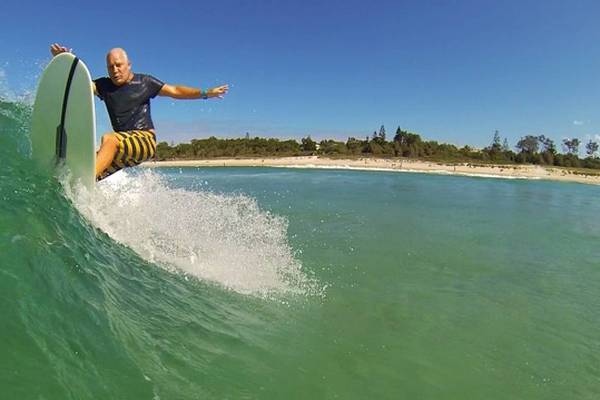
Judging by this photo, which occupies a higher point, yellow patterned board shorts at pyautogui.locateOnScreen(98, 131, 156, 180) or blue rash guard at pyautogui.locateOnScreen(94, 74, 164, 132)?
blue rash guard at pyautogui.locateOnScreen(94, 74, 164, 132)

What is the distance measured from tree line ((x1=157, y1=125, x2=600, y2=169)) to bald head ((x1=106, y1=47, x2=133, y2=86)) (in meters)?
99.0

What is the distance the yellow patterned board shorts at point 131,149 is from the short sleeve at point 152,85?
0.53 m

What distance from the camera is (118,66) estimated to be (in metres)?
5.58

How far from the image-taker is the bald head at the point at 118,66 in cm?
555

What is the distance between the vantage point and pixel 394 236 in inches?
464

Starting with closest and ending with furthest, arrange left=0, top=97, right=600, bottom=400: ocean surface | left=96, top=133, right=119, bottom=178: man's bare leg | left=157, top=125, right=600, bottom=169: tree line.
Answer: left=0, top=97, right=600, bottom=400: ocean surface, left=96, top=133, right=119, bottom=178: man's bare leg, left=157, top=125, right=600, bottom=169: tree line

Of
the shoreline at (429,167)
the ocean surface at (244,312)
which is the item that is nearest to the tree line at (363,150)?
the shoreline at (429,167)

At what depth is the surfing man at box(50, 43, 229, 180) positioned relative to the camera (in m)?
5.48

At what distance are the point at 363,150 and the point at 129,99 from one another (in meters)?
109

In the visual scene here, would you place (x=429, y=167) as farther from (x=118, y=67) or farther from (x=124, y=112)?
(x=118, y=67)

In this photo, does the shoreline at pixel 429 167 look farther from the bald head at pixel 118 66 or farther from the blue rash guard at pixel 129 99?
the bald head at pixel 118 66

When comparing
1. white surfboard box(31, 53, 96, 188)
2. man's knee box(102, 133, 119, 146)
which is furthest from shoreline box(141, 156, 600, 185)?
white surfboard box(31, 53, 96, 188)

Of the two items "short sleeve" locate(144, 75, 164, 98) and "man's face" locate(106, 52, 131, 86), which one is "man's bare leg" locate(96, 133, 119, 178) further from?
"short sleeve" locate(144, 75, 164, 98)

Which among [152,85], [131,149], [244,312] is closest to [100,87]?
[152,85]
